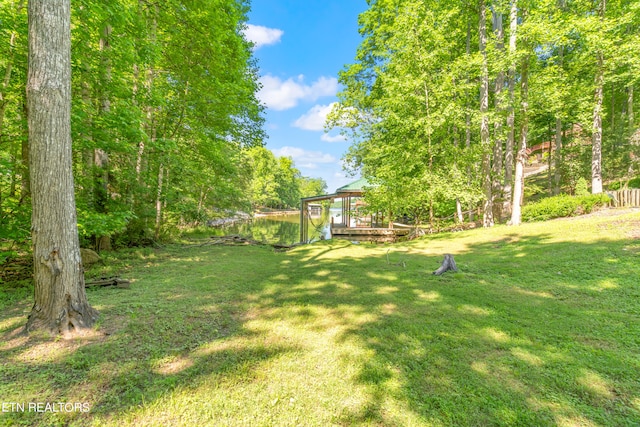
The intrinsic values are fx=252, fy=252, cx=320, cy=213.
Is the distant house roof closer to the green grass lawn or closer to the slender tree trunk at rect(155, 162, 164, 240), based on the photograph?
the slender tree trunk at rect(155, 162, 164, 240)

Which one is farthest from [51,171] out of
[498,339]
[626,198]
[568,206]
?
[626,198]

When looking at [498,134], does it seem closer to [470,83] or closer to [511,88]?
[511,88]

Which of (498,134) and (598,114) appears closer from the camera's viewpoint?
(498,134)

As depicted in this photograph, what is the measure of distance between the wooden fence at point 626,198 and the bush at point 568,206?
0.39 meters

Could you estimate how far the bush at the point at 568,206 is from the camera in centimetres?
1011

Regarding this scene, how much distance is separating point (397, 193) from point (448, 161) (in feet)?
8.78

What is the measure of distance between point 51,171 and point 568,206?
15.0 m

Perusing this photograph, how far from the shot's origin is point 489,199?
36.6ft

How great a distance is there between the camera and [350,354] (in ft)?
8.41

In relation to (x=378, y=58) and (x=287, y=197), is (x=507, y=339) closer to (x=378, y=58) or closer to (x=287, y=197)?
(x=378, y=58)

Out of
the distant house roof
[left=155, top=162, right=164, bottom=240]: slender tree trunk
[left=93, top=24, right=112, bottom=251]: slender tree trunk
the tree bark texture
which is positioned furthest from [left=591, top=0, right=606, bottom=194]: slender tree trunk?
[left=155, top=162, right=164, bottom=240]: slender tree trunk

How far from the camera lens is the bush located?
10.1m

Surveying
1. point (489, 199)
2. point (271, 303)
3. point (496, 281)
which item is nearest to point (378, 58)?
point (489, 199)

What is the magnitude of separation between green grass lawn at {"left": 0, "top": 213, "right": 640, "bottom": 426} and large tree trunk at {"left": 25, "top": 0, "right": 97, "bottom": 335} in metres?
0.35
